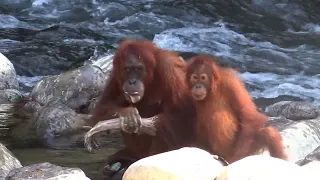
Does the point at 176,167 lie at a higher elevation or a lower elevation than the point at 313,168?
higher

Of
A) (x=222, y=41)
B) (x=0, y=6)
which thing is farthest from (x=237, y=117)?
(x=0, y=6)

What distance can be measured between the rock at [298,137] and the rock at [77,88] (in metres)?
2.42

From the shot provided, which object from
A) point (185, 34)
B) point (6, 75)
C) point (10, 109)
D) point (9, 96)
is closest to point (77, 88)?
point (10, 109)

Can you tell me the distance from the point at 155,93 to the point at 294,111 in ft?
8.42

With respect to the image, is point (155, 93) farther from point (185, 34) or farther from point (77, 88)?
point (185, 34)

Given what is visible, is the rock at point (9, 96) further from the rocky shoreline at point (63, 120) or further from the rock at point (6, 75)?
the rock at point (6, 75)

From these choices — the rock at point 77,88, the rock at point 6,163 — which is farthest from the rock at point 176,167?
the rock at point 77,88

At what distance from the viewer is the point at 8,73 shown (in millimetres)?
8375

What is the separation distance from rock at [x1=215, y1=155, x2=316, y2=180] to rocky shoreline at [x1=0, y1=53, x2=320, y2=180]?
0.07 m

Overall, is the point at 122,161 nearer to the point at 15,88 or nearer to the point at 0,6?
the point at 15,88

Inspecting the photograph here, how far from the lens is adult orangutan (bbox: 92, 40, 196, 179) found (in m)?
4.29

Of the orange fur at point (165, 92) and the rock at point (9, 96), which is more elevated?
the orange fur at point (165, 92)

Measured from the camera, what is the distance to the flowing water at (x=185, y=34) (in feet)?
33.3

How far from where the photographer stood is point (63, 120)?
6199mm
